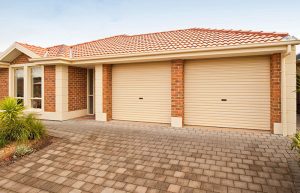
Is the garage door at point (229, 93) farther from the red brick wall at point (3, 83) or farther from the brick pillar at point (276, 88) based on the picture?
the red brick wall at point (3, 83)

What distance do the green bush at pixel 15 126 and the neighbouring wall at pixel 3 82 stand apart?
5935 millimetres

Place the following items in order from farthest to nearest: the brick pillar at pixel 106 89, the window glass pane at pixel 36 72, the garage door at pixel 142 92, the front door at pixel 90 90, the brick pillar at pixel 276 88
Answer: the front door at pixel 90 90
the window glass pane at pixel 36 72
the brick pillar at pixel 106 89
the garage door at pixel 142 92
the brick pillar at pixel 276 88

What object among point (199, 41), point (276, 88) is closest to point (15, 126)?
point (199, 41)

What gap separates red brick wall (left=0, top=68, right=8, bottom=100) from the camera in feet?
38.4

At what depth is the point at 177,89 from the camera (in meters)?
8.29

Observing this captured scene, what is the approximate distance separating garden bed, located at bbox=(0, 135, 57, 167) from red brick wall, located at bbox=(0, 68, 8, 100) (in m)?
7.06

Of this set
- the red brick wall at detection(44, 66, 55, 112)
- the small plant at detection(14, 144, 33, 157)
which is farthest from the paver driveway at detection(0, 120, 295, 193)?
the red brick wall at detection(44, 66, 55, 112)

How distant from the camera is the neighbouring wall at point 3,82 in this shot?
11719mm

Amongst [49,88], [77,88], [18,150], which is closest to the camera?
[18,150]

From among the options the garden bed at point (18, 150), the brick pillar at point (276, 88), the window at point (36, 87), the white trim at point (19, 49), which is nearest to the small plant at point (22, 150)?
the garden bed at point (18, 150)

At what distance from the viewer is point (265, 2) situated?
1007 cm

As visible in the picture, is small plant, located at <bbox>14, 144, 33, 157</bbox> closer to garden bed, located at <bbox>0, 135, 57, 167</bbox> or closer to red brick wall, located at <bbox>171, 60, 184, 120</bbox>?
garden bed, located at <bbox>0, 135, 57, 167</bbox>

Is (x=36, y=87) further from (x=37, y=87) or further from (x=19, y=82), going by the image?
(x=19, y=82)

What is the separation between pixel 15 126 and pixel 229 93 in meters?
7.69
